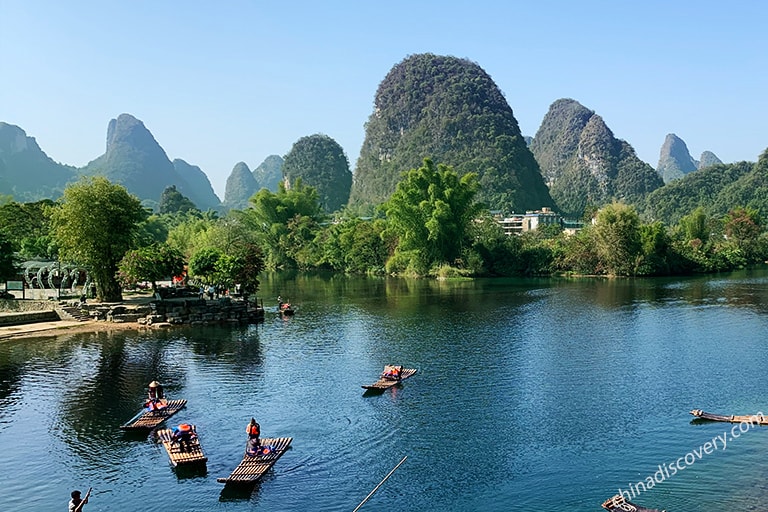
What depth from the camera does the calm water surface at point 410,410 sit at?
711 inches

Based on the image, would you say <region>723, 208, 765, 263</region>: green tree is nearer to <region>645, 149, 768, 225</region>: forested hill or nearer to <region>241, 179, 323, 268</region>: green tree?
<region>645, 149, 768, 225</region>: forested hill

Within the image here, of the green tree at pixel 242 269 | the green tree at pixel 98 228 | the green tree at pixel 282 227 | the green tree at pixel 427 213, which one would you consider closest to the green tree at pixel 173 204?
the green tree at pixel 282 227

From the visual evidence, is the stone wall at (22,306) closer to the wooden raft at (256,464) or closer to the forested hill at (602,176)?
the wooden raft at (256,464)

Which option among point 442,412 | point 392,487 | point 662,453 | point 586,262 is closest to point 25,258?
point 442,412

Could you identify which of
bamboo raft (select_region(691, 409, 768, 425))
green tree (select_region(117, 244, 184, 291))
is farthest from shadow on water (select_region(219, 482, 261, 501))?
green tree (select_region(117, 244, 184, 291))

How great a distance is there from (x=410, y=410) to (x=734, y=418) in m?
10.7

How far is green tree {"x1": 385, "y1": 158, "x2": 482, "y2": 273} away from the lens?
7706cm

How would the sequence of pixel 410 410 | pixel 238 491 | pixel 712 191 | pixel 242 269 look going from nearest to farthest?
1. pixel 238 491
2. pixel 410 410
3. pixel 242 269
4. pixel 712 191

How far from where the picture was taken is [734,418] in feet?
74.5

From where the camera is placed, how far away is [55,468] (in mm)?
19609

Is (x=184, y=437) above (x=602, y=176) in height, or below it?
below

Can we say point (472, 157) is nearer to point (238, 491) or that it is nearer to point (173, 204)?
point (173, 204)

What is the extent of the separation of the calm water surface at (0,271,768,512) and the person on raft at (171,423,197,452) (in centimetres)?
68

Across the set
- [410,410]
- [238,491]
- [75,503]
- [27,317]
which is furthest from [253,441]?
[27,317]
